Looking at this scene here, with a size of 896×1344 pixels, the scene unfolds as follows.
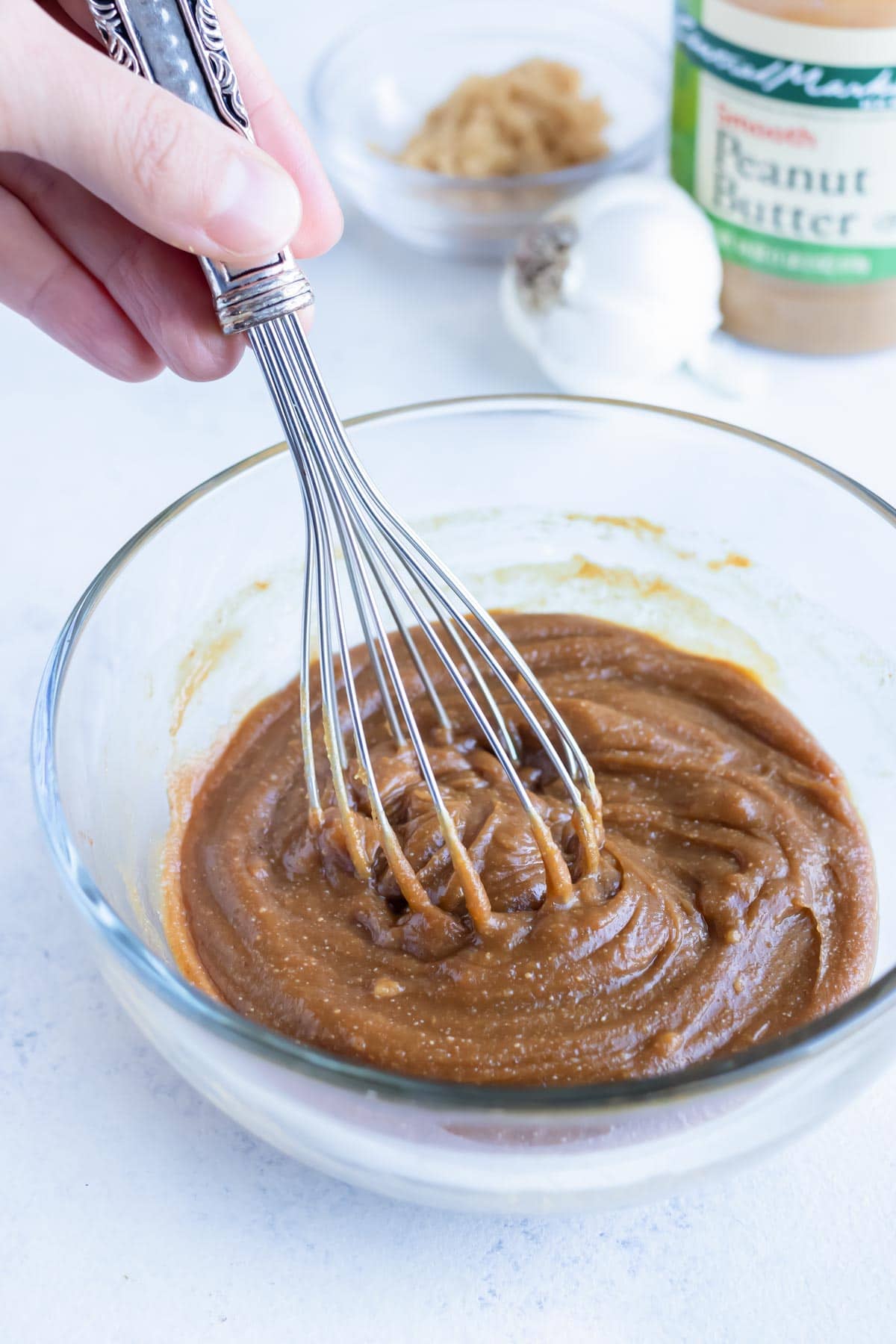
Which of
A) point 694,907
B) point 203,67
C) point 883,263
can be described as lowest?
point 694,907

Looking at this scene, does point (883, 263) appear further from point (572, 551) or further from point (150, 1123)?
point (150, 1123)

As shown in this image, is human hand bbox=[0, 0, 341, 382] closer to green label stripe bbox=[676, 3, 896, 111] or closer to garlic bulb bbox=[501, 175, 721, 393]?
garlic bulb bbox=[501, 175, 721, 393]

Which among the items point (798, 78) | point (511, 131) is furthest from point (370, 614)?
point (511, 131)

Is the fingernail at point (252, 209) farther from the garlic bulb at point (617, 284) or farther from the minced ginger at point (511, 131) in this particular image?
the minced ginger at point (511, 131)

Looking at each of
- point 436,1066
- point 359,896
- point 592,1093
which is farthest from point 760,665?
point 592,1093

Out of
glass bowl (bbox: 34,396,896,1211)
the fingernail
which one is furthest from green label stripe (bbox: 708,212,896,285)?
the fingernail

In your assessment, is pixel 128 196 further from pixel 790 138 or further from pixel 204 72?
pixel 790 138
